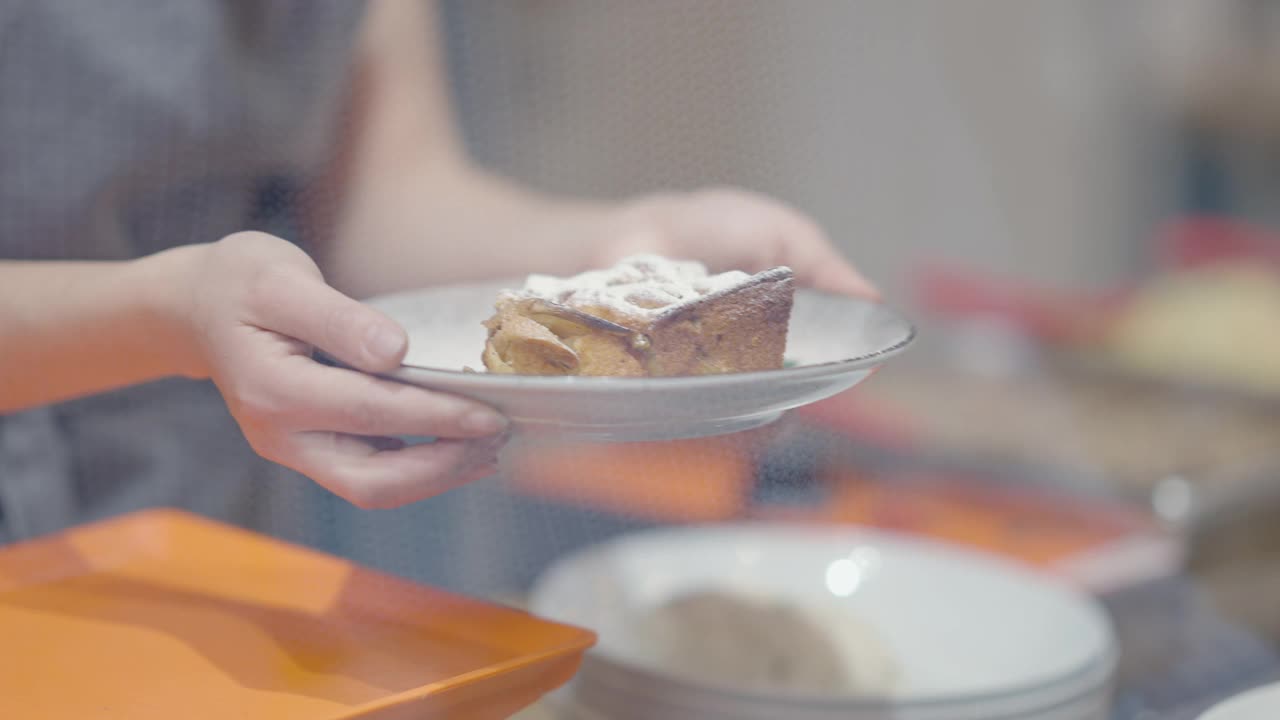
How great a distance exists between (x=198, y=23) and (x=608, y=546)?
0.42 m

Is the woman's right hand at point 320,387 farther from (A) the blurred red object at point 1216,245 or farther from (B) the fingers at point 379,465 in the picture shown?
(A) the blurred red object at point 1216,245

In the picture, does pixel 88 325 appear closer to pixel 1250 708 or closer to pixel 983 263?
pixel 1250 708

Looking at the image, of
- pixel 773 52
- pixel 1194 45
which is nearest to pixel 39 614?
pixel 773 52

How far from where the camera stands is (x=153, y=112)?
65cm

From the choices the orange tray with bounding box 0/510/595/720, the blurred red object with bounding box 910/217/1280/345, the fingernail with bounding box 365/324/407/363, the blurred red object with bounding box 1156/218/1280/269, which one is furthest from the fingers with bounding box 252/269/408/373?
the blurred red object with bounding box 1156/218/1280/269

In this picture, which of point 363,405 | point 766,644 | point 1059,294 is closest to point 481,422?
point 363,405

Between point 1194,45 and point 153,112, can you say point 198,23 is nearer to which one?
point 153,112

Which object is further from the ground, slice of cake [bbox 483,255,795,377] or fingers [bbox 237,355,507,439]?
slice of cake [bbox 483,255,795,377]

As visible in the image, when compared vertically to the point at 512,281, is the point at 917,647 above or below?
below

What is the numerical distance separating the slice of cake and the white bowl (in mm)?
180

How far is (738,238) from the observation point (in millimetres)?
537

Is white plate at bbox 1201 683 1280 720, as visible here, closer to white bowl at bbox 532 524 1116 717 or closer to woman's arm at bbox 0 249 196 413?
white bowl at bbox 532 524 1116 717

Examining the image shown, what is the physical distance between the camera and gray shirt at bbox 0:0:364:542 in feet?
1.89

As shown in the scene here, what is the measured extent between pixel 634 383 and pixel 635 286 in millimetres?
85
